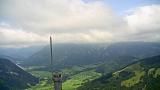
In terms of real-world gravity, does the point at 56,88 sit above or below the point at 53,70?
below
